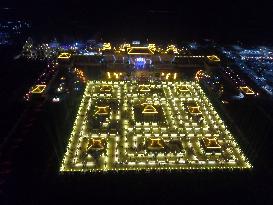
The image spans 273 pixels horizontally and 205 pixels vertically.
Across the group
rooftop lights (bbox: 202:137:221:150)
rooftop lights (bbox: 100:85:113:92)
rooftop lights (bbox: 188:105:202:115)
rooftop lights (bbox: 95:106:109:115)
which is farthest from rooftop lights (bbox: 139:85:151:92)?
rooftop lights (bbox: 202:137:221:150)

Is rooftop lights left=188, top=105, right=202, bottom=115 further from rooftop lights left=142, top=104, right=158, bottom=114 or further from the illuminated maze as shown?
rooftop lights left=142, top=104, right=158, bottom=114

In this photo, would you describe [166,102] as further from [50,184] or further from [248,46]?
[248,46]

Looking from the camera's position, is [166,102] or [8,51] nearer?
[166,102]

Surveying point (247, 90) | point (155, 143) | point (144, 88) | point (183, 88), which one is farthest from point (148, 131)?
point (247, 90)

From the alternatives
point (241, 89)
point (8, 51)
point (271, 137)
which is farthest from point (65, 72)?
point (271, 137)

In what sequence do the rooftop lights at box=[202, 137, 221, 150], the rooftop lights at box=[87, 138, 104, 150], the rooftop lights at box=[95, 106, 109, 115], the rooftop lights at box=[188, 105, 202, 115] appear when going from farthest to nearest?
the rooftop lights at box=[188, 105, 202, 115], the rooftop lights at box=[95, 106, 109, 115], the rooftop lights at box=[202, 137, 221, 150], the rooftop lights at box=[87, 138, 104, 150]

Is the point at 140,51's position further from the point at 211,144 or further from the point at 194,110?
the point at 211,144

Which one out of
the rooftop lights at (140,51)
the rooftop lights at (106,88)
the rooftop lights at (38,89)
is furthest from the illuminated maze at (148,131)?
the rooftop lights at (38,89)

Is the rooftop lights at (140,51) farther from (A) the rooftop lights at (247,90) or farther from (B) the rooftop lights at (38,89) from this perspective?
(A) the rooftop lights at (247,90)
